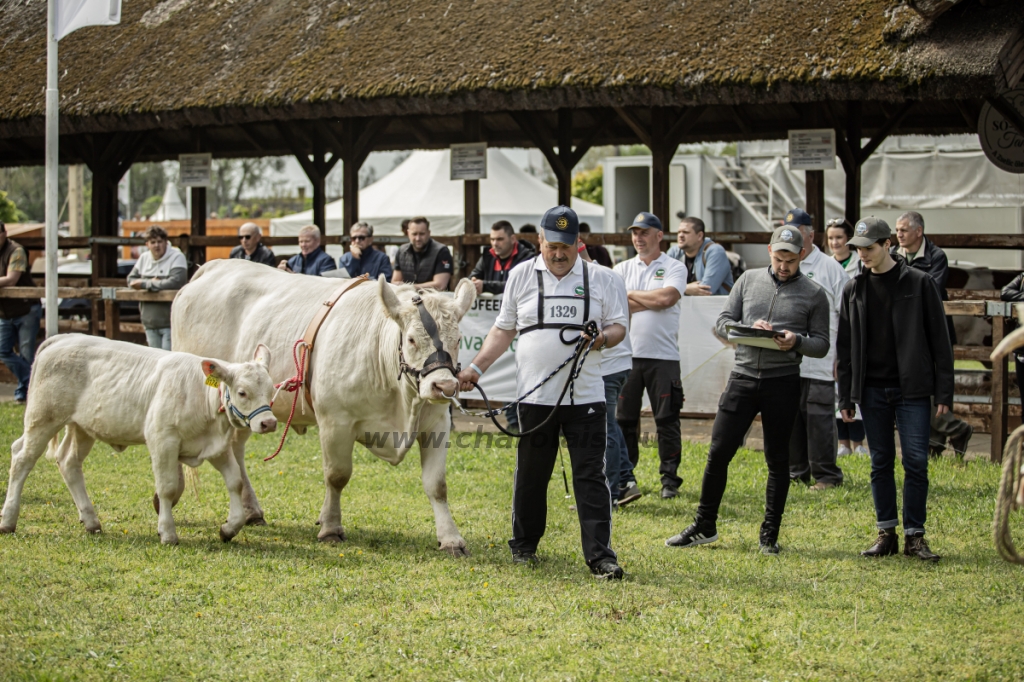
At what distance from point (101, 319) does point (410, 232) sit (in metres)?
6.57

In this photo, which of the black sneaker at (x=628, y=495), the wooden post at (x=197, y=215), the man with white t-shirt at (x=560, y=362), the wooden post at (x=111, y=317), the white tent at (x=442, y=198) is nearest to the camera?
the man with white t-shirt at (x=560, y=362)

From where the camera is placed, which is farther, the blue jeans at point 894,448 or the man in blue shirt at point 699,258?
the man in blue shirt at point 699,258

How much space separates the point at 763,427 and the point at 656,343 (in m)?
1.68

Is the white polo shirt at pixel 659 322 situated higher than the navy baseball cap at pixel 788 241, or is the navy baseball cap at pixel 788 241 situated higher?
the navy baseball cap at pixel 788 241

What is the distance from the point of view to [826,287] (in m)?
8.61

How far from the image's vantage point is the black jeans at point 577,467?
5992 millimetres

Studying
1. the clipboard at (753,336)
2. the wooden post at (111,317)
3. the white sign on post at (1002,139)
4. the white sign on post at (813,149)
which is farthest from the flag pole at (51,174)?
the white sign on post at (1002,139)

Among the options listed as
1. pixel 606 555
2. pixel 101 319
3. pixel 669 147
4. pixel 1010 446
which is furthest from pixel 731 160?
pixel 1010 446

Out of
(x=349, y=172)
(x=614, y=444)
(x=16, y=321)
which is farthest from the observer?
(x=349, y=172)

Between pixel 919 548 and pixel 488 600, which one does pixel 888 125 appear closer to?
pixel 919 548

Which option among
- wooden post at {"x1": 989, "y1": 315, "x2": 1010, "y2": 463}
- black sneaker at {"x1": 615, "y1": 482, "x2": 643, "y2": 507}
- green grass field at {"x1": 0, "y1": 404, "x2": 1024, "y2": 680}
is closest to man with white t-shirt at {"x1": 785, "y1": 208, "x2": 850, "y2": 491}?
green grass field at {"x1": 0, "y1": 404, "x2": 1024, "y2": 680}

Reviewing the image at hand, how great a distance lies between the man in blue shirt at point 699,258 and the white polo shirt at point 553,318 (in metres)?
3.46

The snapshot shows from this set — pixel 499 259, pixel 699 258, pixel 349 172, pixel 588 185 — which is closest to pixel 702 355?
pixel 699 258

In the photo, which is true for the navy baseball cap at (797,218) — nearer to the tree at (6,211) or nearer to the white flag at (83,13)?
the white flag at (83,13)
